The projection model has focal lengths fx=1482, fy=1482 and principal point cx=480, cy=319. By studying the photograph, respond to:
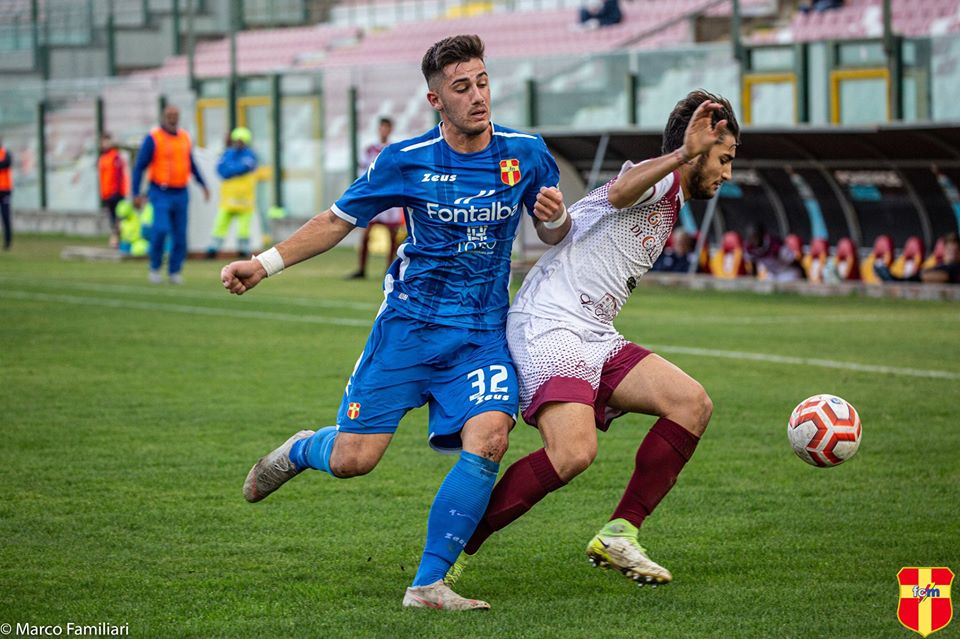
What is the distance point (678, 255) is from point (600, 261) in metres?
14.5

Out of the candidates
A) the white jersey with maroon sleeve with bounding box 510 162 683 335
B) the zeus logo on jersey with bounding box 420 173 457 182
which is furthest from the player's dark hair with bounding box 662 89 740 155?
the zeus logo on jersey with bounding box 420 173 457 182

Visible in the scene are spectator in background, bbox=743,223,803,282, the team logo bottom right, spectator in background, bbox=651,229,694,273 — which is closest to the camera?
the team logo bottom right

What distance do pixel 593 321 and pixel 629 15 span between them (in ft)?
95.2

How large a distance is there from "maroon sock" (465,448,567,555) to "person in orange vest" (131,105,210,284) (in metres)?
14.0

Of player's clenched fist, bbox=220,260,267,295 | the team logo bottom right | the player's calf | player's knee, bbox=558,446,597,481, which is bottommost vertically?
the team logo bottom right

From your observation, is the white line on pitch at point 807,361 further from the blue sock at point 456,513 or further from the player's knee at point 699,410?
the blue sock at point 456,513

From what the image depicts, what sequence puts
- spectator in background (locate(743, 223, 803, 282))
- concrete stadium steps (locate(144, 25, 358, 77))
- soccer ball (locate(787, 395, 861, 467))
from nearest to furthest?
soccer ball (locate(787, 395, 861, 467))
spectator in background (locate(743, 223, 803, 282))
concrete stadium steps (locate(144, 25, 358, 77))

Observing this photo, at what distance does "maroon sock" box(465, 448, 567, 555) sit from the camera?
498cm

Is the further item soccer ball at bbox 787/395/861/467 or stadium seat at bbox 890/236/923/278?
stadium seat at bbox 890/236/923/278

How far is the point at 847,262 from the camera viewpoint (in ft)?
58.9

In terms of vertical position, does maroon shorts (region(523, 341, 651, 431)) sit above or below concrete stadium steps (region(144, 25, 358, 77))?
below

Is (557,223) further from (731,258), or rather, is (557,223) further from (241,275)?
(731,258)

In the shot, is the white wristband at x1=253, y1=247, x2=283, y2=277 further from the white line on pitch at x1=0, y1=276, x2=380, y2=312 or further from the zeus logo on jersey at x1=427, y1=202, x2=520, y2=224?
the white line on pitch at x1=0, y1=276, x2=380, y2=312

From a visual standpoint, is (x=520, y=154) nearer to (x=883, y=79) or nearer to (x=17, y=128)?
(x=883, y=79)
